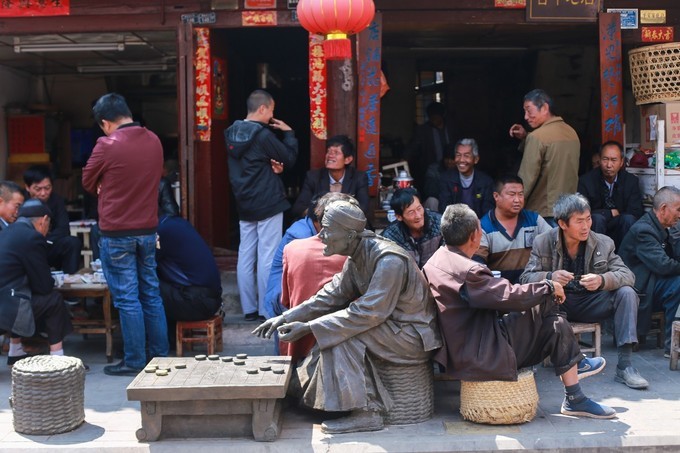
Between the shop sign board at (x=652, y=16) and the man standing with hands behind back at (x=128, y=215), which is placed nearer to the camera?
the man standing with hands behind back at (x=128, y=215)

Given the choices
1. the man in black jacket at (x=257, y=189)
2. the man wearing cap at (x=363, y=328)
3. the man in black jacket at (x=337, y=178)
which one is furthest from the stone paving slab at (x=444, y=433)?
the man in black jacket at (x=337, y=178)

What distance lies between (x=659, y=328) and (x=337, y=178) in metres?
3.10

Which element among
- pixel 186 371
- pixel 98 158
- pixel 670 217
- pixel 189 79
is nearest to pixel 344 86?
pixel 189 79

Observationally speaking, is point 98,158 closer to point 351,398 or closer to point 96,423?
point 96,423

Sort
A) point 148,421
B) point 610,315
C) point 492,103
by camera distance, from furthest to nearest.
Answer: point 492,103 → point 610,315 → point 148,421

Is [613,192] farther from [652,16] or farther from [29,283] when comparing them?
[29,283]

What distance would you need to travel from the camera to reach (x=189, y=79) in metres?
→ 8.09

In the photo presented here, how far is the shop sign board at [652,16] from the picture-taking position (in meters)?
8.36

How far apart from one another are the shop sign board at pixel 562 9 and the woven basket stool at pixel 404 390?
4047mm

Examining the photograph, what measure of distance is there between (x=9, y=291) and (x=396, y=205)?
3.06 meters

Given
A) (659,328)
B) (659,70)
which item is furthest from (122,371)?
(659,70)

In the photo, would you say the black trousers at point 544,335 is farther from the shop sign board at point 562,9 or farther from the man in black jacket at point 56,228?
the man in black jacket at point 56,228

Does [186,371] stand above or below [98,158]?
below

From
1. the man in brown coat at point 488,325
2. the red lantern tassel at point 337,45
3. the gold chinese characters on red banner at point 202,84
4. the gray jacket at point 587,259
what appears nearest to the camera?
the man in brown coat at point 488,325
